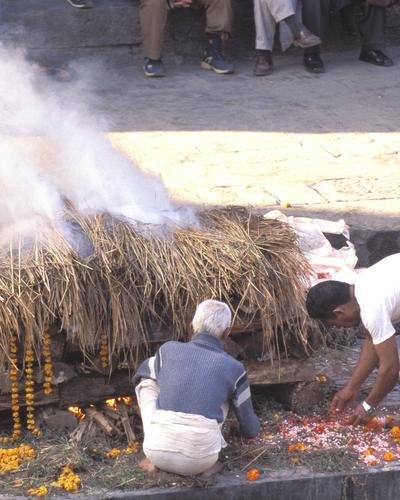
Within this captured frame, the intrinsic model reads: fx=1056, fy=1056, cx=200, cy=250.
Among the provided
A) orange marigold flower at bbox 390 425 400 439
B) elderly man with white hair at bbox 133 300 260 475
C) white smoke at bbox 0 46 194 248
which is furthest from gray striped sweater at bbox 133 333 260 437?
white smoke at bbox 0 46 194 248

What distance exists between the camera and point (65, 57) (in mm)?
10336

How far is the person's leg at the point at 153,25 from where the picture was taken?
32.6 feet

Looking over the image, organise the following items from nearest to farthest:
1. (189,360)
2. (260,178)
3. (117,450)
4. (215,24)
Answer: (189,360) < (117,450) < (260,178) < (215,24)

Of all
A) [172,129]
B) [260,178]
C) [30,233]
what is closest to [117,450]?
[30,233]

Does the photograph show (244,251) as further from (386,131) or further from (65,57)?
(65,57)

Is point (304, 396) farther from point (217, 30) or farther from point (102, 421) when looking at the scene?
point (217, 30)

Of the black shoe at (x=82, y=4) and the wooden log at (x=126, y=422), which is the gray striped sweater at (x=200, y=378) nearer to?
the wooden log at (x=126, y=422)

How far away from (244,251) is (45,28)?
18.1 ft

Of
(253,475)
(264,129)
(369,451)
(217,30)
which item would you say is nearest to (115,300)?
(253,475)

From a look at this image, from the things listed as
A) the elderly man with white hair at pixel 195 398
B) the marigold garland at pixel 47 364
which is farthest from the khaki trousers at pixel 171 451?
the marigold garland at pixel 47 364

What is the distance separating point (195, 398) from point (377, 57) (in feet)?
22.0

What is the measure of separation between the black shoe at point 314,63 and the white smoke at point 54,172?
4150 millimetres

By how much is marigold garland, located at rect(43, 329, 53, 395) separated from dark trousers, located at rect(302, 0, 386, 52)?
6.08m

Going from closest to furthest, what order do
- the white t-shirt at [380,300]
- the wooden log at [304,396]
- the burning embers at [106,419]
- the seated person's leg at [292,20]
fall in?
the white t-shirt at [380,300]
the burning embers at [106,419]
the wooden log at [304,396]
the seated person's leg at [292,20]
